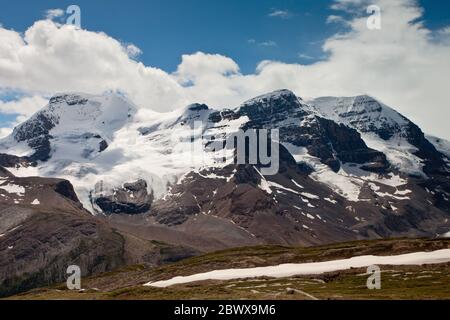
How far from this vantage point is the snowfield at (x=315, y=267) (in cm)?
15888

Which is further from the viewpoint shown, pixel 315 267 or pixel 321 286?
pixel 315 267

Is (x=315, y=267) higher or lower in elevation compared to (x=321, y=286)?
higher

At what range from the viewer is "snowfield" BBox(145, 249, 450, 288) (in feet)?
521

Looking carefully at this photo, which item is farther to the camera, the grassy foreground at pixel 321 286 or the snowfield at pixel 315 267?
the snowfield at pixel 315 267

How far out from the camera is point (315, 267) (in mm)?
167500

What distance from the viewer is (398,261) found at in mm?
160375

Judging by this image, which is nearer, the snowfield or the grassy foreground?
the grassy foreground
